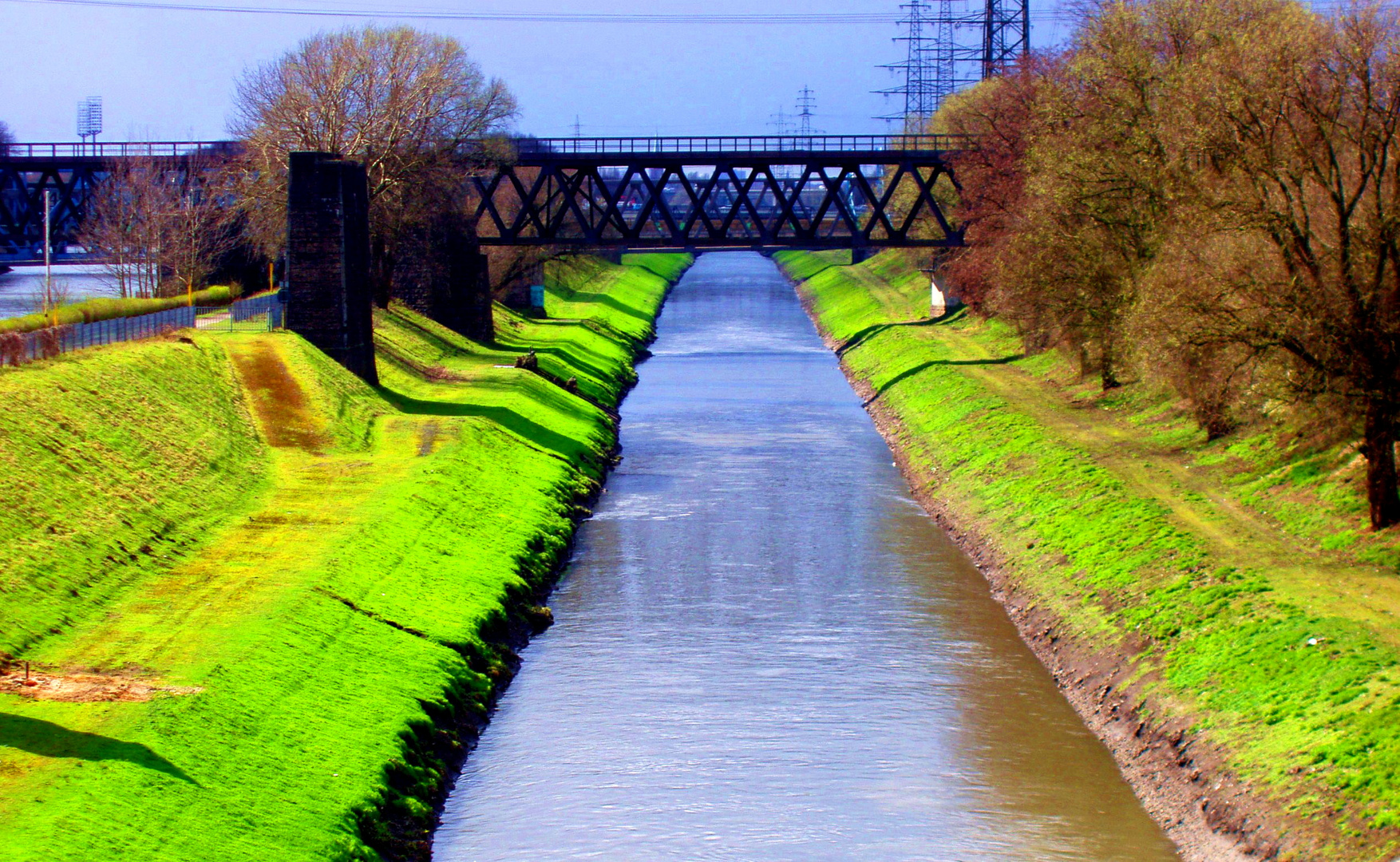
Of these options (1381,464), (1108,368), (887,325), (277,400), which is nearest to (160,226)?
(277,400)

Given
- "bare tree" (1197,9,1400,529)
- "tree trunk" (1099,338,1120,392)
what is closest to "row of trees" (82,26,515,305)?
"tree trunk" (1099,338,1120,392)

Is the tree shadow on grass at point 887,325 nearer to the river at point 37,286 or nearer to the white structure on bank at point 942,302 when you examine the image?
the white structure on bank at point 942,302

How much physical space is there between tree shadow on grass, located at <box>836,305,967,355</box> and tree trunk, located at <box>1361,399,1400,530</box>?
5248 centimetres

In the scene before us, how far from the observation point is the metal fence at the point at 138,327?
36031 mm

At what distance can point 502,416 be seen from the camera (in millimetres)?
51094

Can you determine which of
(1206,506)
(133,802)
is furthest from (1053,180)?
(133,802)

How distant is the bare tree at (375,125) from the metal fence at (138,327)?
6.84 metres

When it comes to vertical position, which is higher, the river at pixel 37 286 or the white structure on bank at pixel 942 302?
the river at pixel 37 286

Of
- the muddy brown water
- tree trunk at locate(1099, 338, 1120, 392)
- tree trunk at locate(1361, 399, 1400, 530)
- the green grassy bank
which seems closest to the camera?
the green grassy bank

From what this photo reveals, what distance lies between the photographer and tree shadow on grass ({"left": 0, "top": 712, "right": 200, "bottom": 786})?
61.5 ft

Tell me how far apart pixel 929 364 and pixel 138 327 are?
33605mm

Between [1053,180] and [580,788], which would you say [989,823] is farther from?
[1053,180]

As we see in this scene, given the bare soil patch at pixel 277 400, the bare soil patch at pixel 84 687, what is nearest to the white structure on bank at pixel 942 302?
the bare soil patch at pixel 277 400

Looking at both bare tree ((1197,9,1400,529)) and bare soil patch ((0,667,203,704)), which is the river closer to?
bare soil patch ((0,667,203,704))
